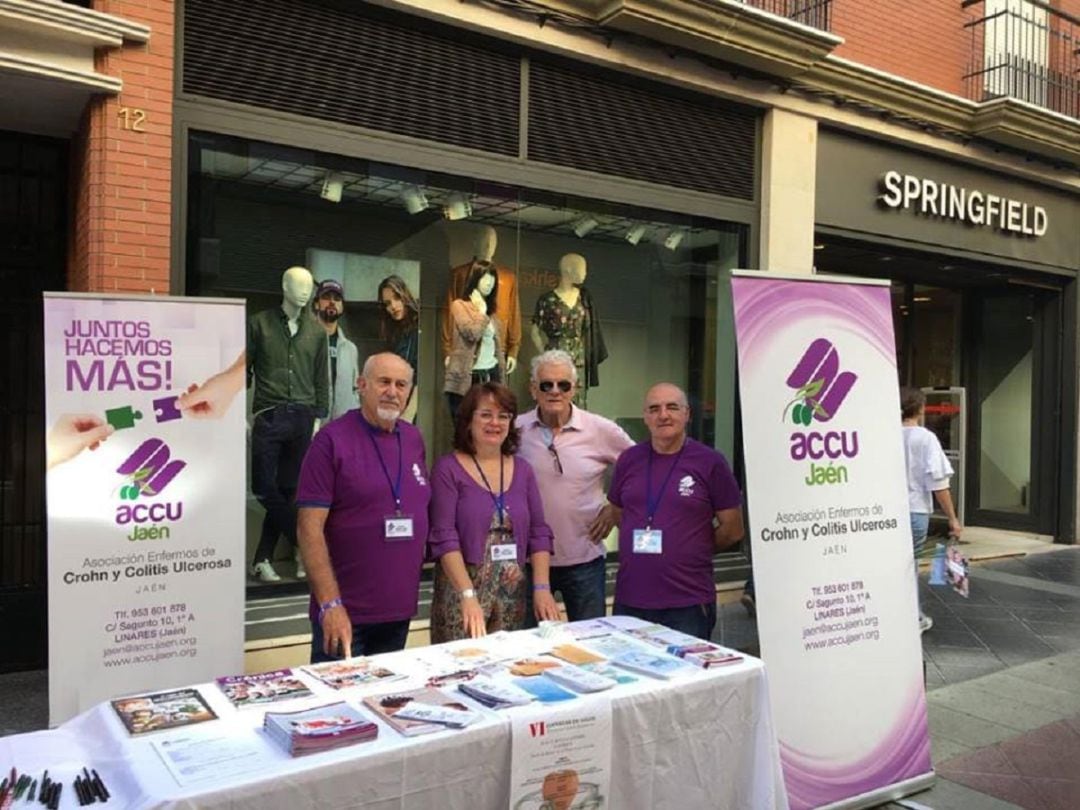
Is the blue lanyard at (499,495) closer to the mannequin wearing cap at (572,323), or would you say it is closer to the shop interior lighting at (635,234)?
the mannequin wearing cap at (572,323)

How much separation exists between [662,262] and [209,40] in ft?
13.7

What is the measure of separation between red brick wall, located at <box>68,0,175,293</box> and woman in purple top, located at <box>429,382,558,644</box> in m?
2.54

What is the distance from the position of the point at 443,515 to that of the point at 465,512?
87 mm

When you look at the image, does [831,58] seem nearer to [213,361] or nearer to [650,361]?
[650,361]

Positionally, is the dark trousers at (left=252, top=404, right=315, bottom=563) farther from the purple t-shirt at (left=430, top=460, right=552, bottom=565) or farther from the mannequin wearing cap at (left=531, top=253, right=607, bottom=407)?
the purple t-shirt at (left=430, top=460, right=552, bottom=565)

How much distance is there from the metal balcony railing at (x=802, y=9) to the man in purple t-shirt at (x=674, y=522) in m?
5.76

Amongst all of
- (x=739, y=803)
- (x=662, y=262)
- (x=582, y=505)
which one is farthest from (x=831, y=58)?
(x=739, y=803)

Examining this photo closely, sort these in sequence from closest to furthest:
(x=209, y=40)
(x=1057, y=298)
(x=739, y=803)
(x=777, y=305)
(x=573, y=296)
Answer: (x=739, y=803)
(x=777, y=305)
(x=209, y=40)
(x=573, y=296)
(x=1057, y=298)

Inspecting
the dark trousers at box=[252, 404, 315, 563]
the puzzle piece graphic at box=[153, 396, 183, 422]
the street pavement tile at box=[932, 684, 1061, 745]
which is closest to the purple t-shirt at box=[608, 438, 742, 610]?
the puzzle piece graphic at box=[153, 396, 183, 422]

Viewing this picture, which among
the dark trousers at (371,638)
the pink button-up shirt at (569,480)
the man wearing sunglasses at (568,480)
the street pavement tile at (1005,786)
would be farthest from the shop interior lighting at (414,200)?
the street pavement tile at (1005,786)

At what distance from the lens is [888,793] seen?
384cm

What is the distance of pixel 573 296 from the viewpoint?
24.8ft

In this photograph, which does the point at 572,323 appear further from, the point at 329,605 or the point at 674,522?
the point at 329,605

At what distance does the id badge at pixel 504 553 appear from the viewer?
134 inches
